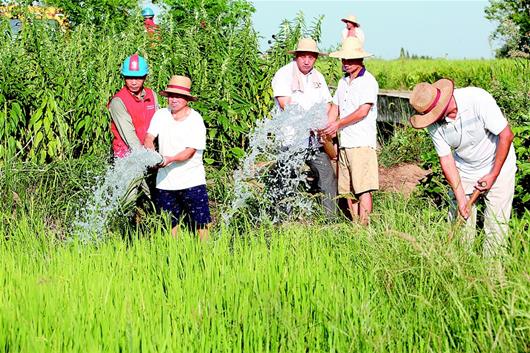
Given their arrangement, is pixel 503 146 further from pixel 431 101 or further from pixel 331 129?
pixel 331 129

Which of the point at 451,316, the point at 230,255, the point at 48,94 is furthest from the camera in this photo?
the point at 48,94

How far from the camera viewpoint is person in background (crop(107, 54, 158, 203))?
6.82 metres

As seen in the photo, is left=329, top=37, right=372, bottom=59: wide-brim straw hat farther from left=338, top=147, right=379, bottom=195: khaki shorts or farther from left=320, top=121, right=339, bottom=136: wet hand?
left=338, top=147, right=379, bottom=195: khaki shorts

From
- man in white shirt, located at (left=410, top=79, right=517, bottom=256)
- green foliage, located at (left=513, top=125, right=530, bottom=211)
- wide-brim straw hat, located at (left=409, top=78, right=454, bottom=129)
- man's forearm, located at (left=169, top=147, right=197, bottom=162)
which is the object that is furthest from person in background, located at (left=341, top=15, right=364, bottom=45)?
wide-brim straw hat, located at (left=409, top=78, right=454, bottom=129)

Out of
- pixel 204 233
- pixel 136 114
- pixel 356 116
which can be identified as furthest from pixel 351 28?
pixel 204 233

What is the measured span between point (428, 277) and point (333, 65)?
4767mm

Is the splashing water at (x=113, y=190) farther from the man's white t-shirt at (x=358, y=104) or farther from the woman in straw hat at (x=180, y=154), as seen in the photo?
the man's white t-shirt at (x=358, y=104)

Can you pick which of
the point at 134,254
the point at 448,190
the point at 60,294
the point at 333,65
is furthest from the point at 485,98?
the point at 333,65

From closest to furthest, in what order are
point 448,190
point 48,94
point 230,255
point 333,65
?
point 230,255, point 448,190, point 48,94, point 333,65

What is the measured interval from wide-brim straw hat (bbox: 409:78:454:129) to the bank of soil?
3324 mm

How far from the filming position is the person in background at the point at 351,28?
29.9 feet

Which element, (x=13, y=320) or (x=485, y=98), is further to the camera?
(x=485, y=98)

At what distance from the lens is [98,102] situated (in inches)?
312

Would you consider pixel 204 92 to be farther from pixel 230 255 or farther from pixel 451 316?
pixel 451 316
